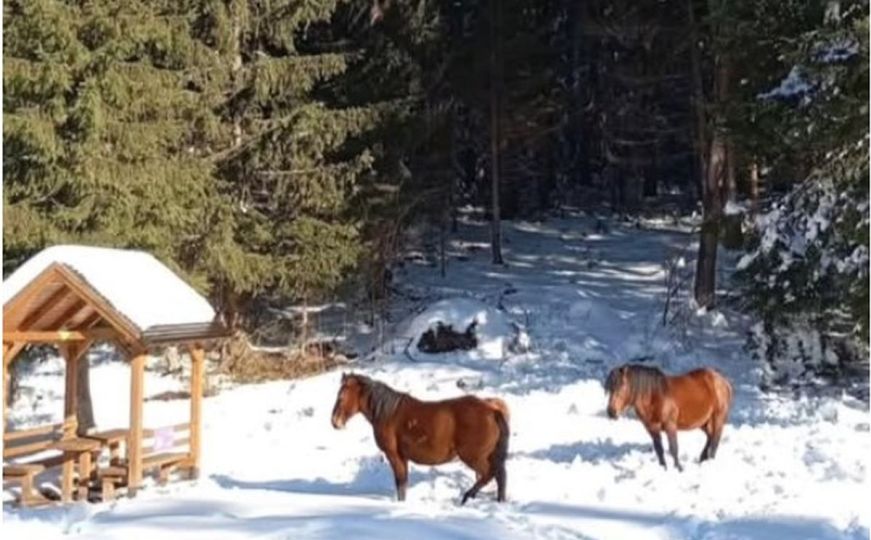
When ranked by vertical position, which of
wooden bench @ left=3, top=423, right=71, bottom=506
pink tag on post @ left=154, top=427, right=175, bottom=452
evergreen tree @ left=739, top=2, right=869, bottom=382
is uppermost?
evergreen tree @ left=739, top=2, right=869, bottom=382

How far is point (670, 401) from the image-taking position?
10672 millimetres

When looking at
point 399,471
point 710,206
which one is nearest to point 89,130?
point 399,471

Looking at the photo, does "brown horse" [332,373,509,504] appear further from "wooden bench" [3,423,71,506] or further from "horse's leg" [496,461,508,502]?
"wooden bench" [3,423,71,506]

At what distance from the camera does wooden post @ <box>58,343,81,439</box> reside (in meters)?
13.6

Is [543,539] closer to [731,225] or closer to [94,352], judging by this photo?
[731,225]

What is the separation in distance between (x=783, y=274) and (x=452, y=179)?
12.7 meters

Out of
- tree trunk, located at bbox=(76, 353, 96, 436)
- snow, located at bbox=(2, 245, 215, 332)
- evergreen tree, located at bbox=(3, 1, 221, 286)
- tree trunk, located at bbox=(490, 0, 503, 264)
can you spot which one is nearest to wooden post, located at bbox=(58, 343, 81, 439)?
snow, located at bbox=(2, 245, 215, 332)

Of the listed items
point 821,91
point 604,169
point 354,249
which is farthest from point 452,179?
point 821,91

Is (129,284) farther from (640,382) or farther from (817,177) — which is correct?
(817,177)

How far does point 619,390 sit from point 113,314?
5179 mm

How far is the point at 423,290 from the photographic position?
25.2m

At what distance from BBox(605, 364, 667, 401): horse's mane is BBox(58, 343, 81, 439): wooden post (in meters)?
6.68

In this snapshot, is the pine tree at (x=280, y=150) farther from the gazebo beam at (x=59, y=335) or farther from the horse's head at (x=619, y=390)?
the horse's head at (x=619, y=390)

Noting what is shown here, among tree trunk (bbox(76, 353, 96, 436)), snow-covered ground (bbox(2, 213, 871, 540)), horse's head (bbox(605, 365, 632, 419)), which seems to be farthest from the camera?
tree trunk (bbox(76, 353, 96, 436))
